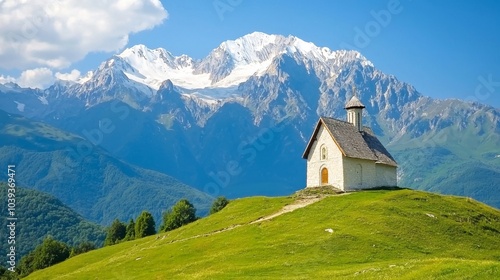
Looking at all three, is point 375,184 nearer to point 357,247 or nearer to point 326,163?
point 326,163

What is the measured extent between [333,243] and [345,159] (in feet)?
94.4

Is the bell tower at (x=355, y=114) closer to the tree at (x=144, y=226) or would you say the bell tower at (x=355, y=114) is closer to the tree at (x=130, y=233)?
the tree at (x=144, y=226)

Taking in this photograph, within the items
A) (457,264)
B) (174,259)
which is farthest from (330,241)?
(457,264)

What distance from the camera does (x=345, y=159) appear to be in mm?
82000

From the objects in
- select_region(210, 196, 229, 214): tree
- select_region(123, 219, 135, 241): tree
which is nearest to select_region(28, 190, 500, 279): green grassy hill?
select_region(210, 196, 229, 214): tree

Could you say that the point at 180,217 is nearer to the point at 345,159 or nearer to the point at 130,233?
the point at 130,233

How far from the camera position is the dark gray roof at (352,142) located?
272ft

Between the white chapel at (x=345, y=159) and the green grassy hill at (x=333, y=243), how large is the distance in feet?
17.7

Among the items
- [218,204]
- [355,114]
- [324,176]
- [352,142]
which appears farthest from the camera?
[218,204]

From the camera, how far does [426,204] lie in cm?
7056

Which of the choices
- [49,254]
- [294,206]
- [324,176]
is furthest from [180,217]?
[294,206]

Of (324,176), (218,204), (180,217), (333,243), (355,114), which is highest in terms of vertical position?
(355,114)

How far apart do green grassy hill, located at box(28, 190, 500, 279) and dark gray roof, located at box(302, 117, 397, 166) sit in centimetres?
734

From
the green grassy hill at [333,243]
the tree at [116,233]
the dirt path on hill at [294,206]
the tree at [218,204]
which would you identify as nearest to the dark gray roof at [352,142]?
the green grassy hill at [333,243]
